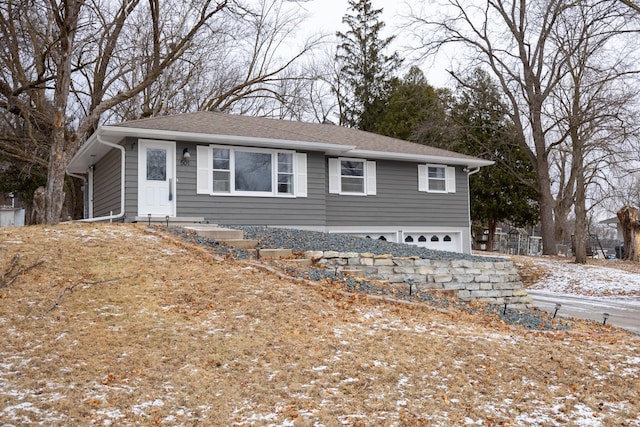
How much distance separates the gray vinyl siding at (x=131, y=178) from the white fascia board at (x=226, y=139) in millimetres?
301

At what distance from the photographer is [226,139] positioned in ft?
42.1

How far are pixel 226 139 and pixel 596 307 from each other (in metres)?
8.70

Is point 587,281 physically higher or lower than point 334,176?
lower

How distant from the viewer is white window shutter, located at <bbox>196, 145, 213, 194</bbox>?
42.4 ft

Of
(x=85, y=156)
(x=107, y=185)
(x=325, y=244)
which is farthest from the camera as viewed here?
(x=85, y=156)

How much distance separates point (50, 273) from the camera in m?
6.73

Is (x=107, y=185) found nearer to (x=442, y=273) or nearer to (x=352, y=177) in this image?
(x=352, y=177)

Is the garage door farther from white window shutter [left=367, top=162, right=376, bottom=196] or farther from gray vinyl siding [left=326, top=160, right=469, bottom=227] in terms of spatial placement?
white window shutter [left=367, top=162, right=376, bottom=196]

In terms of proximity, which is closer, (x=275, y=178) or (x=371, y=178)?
(x=275, y=178)

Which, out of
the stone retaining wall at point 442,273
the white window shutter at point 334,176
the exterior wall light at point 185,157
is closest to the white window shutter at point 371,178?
the white window shutter at point 334,176

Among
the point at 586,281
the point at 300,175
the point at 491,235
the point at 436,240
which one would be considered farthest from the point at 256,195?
the point at 491,235

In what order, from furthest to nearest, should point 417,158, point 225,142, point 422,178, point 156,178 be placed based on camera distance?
point 422,178
point 417,158
point 225,142
point 156,178

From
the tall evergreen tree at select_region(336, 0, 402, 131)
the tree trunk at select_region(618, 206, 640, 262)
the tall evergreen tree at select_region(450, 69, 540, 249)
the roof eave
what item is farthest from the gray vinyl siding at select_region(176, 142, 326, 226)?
the tall evergreen tree at select_region(336, 0, 402, 131)

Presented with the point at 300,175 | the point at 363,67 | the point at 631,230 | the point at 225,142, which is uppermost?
the point at 363,67
